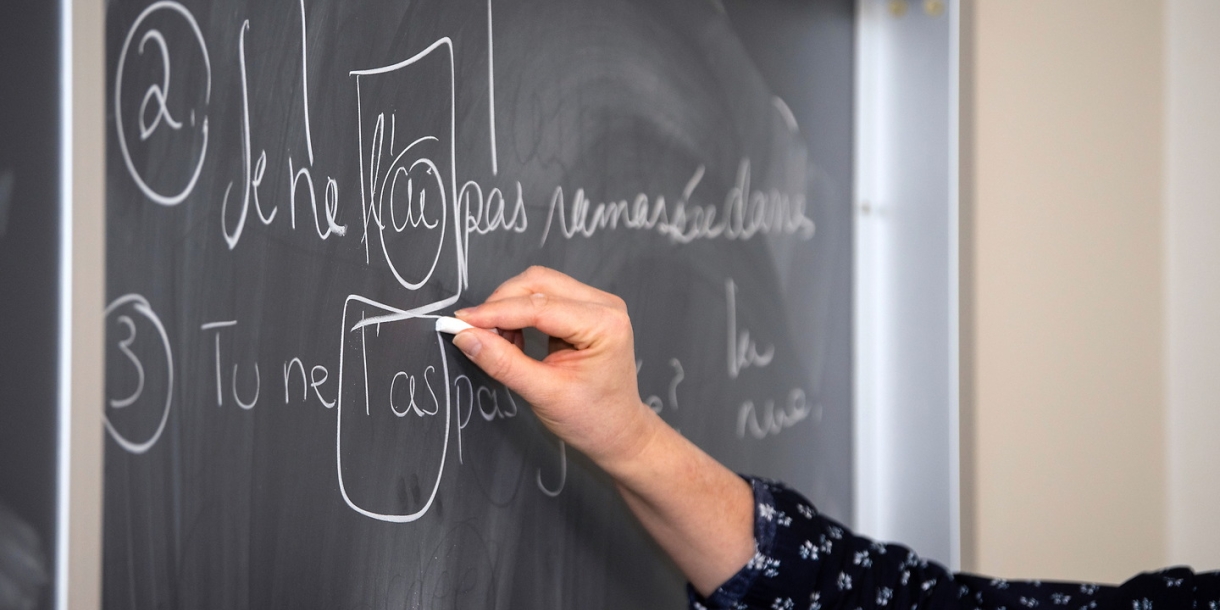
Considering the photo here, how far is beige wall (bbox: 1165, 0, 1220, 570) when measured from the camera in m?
1.58

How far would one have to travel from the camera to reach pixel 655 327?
96cm

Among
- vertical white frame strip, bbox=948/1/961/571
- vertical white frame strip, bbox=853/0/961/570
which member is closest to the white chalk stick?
vertical white frame strip, bbox=853/0/961/570

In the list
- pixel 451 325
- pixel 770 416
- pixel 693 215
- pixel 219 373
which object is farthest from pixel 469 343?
pixel 770 416

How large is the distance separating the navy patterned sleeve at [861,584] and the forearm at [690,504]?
15mm

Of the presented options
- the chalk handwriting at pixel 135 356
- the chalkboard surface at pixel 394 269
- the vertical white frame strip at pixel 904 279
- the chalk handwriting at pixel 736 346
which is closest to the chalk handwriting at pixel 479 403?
the chalkboard surface at pixel 394 269

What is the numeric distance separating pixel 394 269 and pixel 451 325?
6 centimetres

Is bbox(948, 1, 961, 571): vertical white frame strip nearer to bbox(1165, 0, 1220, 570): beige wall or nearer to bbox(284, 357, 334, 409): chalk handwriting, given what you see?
bbox(1165, 0, 1220, 570): beige wall

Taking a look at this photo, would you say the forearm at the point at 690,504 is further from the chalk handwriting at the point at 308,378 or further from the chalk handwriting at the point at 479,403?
the chalk handwriting at the point at 308,378

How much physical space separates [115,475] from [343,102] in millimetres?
289

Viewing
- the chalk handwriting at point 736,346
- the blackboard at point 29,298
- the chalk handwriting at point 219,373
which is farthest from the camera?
the chalk handwriting at point 736,346

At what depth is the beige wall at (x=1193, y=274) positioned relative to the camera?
1.58 m

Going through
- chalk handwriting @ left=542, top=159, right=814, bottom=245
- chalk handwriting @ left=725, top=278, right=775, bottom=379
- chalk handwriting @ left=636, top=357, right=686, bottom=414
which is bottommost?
chalk handwriting @ left=636, top=357, right=686, bottom=414

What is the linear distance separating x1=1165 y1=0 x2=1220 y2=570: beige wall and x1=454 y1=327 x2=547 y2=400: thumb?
1404 millimetres

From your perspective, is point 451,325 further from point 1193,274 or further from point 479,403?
point 1193,274
